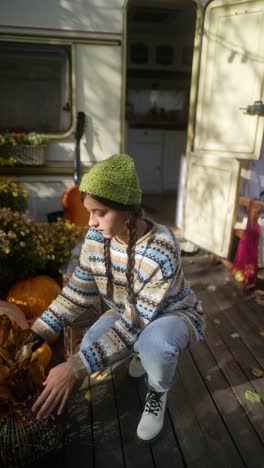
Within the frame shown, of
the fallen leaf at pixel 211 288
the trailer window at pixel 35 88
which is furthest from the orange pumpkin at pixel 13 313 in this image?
the trailer window at pixel 35 88

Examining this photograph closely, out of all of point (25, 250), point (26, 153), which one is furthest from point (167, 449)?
point (26, 153)

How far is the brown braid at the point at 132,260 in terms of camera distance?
6.49 ft

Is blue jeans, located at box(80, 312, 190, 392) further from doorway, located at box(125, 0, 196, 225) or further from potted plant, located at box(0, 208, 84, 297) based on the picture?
doorway, located at box(125, 0, 196, 225)

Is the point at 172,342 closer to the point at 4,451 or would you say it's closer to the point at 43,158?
the point at 4,451

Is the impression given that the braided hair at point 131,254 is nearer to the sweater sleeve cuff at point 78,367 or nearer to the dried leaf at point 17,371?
the sweater sleeve cuff at point 78,367

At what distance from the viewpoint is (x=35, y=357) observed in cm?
190

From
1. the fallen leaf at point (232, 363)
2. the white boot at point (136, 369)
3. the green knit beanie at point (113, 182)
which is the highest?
the green knit beanie at point (113, 182)

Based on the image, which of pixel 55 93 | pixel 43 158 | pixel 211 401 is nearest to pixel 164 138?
pixel 55 93

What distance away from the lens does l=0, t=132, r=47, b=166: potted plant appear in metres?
4.91

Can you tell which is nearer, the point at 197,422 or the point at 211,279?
the point at 197,422

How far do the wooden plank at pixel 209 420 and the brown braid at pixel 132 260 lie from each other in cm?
86

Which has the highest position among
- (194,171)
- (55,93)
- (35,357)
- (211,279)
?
(55,93)

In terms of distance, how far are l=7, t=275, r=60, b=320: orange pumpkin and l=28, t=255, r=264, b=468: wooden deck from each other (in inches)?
32.7

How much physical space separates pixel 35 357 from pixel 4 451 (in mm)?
430
